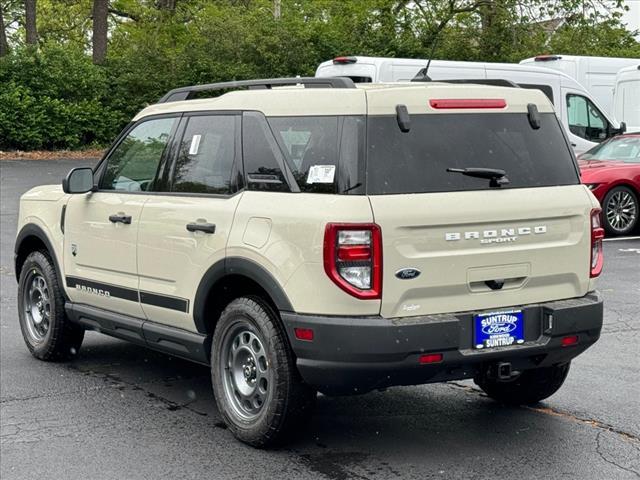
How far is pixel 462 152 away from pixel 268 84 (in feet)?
4.30

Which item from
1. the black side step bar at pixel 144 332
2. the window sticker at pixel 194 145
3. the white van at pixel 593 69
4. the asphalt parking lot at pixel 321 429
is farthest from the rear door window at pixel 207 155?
the white van at pixel 593 69

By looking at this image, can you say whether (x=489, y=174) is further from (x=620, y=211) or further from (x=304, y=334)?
(x=620, y=211)

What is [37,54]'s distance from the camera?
28266mm

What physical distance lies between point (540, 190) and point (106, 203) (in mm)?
2899

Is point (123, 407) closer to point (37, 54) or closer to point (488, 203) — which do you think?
point (488, 203)

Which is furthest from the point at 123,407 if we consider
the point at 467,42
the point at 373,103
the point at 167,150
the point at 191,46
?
the point at 467,42

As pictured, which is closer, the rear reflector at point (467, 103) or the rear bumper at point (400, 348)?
the rear bumper at point (400, 348)

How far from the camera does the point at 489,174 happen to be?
17.7 ft

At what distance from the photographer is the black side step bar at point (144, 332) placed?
19.8ft

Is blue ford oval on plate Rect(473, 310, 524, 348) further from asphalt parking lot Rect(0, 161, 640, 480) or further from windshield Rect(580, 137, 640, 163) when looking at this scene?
windshield Rect(580, 137, 640, 163)

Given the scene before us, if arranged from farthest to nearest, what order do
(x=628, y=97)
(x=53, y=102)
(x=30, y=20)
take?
1. (x=30, y=20)
2. (x=53, y=102)
3. (x=628, y=97)

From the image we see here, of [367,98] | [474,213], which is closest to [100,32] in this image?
[367,98]

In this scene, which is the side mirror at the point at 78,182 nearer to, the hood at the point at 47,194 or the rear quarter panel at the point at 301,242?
the hood at the point at 47,194

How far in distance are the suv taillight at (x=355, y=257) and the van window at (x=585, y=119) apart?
1646 centimetres
